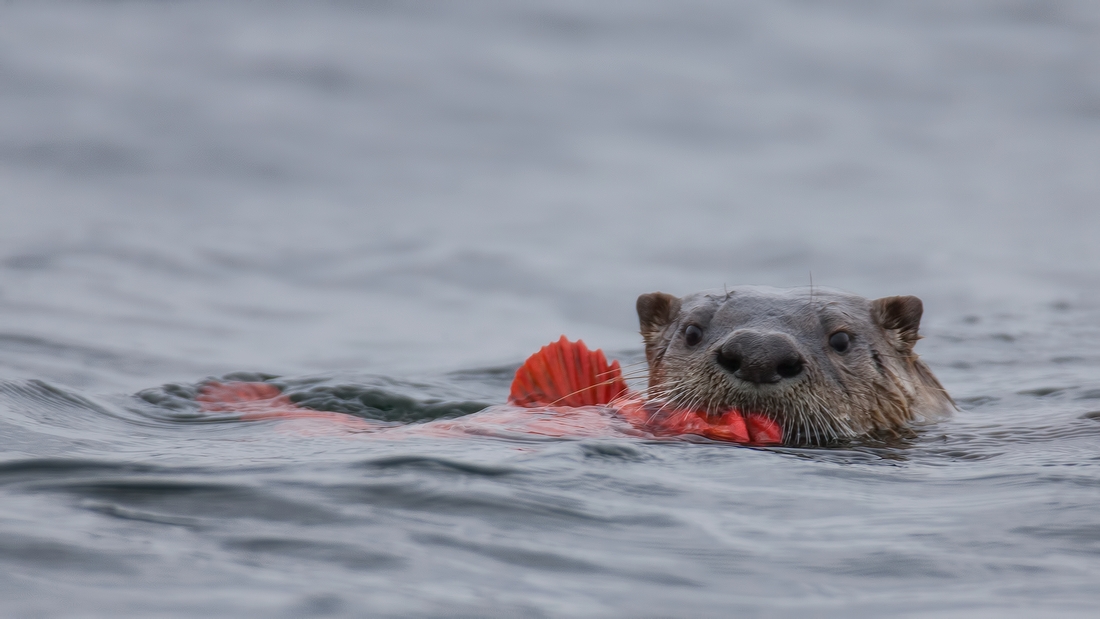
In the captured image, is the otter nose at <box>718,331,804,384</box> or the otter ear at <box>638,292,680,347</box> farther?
the otter ear at <box>638,292,680,347</box>

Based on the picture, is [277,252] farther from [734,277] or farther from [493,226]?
[734,277]

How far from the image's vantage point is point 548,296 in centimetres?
1309

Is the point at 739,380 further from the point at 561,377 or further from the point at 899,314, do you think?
the point at 899,314

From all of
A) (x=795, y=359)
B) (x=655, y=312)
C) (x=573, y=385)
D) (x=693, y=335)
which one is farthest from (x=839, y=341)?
(x=573, y=385)

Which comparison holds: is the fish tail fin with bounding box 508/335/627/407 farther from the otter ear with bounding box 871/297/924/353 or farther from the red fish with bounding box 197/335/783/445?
the otter ear with bounding box 871/297/924/353

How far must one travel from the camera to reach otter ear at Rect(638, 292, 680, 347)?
600cm

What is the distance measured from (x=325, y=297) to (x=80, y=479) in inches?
338

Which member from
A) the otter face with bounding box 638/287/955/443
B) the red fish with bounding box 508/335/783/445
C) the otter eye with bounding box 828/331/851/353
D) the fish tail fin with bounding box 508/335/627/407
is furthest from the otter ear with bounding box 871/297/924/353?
the fish tail fin with bounding box 508/335/627/407

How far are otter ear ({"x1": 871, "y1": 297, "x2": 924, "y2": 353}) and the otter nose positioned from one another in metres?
0.93

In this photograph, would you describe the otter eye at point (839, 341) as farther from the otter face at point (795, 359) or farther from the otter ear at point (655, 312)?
the otter ear at point (655, 312)

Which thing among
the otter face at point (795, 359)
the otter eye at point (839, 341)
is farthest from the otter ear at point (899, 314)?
the otter eye at point (839, 341)

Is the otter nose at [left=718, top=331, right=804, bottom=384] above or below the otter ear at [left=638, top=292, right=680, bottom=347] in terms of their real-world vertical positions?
below

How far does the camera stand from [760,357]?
16.1 ft

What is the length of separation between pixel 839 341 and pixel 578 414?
1211 millimetres
